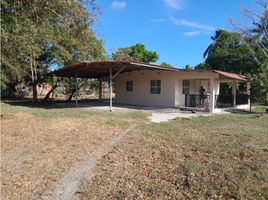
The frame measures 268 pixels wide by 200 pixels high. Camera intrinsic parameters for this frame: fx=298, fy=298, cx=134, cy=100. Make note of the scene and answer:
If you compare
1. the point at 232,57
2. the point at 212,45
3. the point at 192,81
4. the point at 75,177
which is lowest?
the point at 75,177

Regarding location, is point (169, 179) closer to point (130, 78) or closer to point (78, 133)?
point (78, 133)

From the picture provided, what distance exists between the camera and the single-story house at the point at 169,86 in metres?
17.2

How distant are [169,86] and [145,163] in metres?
13.6

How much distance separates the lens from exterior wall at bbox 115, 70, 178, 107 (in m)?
19.0

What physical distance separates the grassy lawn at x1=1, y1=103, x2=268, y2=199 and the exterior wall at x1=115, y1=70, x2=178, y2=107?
967 cm

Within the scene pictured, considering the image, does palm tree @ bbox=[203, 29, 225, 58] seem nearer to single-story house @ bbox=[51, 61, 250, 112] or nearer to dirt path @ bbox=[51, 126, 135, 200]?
single-story house @ bbox=[51, 61, 250, 112]

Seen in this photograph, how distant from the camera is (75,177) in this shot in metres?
5.17

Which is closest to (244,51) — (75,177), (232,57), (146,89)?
(232,57)

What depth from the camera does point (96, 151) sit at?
→ 6918 mm

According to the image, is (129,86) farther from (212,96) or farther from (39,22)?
(39,22)

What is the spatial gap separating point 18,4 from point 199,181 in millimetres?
5685

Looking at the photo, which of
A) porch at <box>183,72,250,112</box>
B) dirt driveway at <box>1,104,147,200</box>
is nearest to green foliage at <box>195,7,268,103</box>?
porch at <box>183,72,250,112</box>

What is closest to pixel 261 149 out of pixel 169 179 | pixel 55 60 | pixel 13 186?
pixel 169 179

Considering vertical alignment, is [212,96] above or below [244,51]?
below
